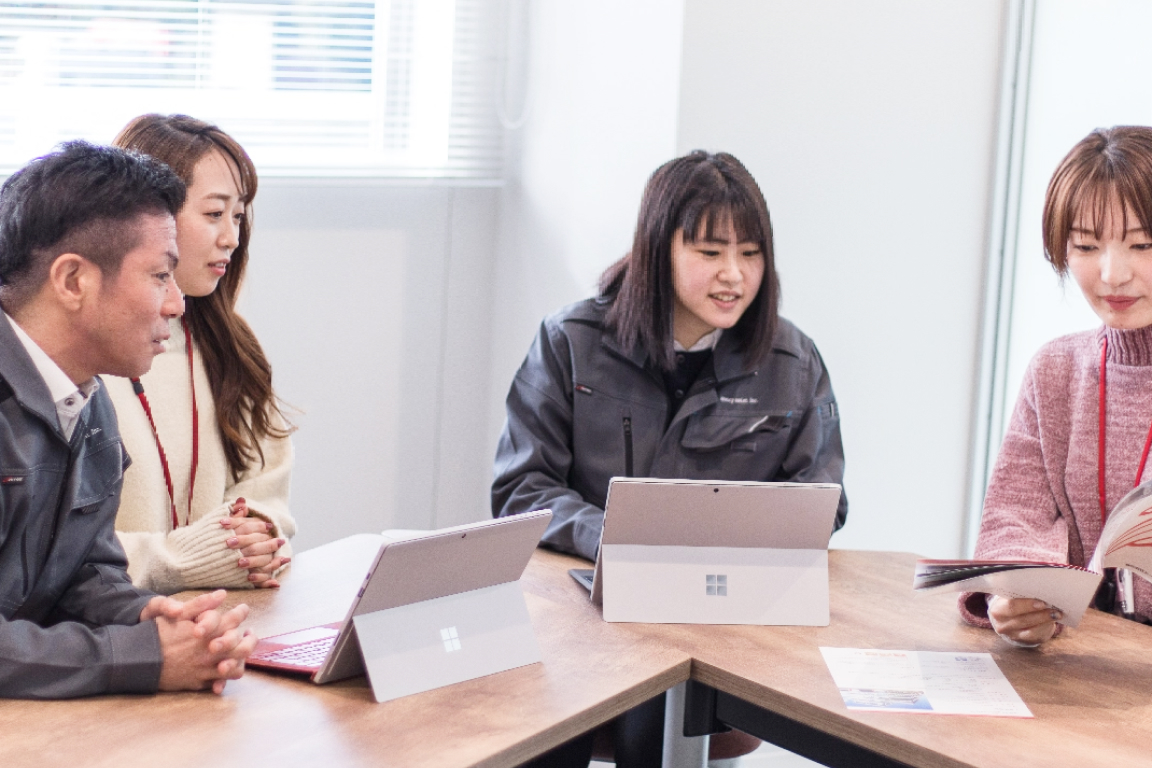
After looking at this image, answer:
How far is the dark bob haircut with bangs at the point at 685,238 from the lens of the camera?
2420mm

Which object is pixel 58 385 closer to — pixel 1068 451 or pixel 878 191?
pixel 1068 451

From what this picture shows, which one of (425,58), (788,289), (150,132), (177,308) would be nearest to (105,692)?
(177,308)

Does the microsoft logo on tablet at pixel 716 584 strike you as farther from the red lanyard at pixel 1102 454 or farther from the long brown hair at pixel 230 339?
the long brown hair at pixel 230 339

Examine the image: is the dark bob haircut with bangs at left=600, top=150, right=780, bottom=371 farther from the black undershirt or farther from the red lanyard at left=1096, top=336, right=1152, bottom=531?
the red lanyard at left=1096, top=336, right=1152, bottom=531

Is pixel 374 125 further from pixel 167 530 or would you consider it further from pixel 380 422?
pixel 167 530

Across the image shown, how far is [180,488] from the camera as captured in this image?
2.20 metres

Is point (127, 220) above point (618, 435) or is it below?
above

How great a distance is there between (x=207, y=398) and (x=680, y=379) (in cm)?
91

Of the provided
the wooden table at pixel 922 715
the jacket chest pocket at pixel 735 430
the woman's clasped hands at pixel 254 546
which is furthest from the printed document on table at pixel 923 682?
the woman's clasped hands at pixel 254 546

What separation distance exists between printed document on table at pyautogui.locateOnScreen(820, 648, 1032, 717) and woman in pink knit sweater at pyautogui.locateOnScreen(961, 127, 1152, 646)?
176 mm

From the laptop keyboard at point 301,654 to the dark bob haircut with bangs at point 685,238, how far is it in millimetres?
969

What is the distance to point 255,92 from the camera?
3279 mm

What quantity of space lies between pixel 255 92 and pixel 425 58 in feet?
1.61

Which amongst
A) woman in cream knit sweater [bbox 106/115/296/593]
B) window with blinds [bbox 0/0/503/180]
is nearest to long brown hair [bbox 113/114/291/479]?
woman in cream knit sweater [bbox 106/115/296/593]
